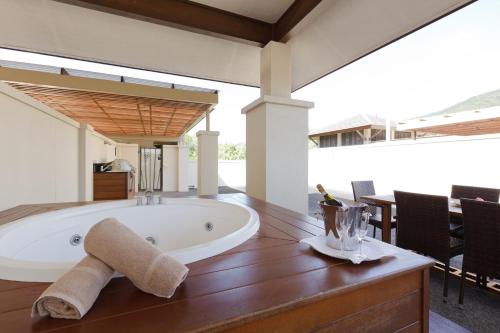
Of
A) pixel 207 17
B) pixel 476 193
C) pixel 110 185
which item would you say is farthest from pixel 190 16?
pixel 110 185

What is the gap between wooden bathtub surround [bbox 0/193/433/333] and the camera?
46cm

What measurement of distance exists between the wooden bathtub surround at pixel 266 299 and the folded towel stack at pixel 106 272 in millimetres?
24

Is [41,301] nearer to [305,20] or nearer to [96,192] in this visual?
[305,20]

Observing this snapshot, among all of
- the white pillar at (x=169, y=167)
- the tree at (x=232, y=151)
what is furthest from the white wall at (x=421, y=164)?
the tree at (x=232, y=151)

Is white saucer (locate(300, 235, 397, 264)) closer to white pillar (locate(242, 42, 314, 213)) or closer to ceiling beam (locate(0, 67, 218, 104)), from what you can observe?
white pillar (locate(242, 42, 314, 213))

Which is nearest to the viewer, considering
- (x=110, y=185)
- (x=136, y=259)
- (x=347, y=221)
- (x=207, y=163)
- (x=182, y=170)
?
(x=136, y=259)

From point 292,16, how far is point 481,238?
202cm

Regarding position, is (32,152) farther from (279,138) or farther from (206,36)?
(279,138)

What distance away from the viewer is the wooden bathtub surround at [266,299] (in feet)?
1.52

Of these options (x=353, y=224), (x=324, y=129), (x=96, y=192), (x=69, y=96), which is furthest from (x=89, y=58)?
(x=324, y=129)

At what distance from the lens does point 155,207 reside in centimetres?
164

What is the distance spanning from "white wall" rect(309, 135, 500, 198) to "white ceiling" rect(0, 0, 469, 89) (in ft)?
10.8

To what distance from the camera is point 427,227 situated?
5.69 feet

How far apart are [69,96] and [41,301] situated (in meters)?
4.31
